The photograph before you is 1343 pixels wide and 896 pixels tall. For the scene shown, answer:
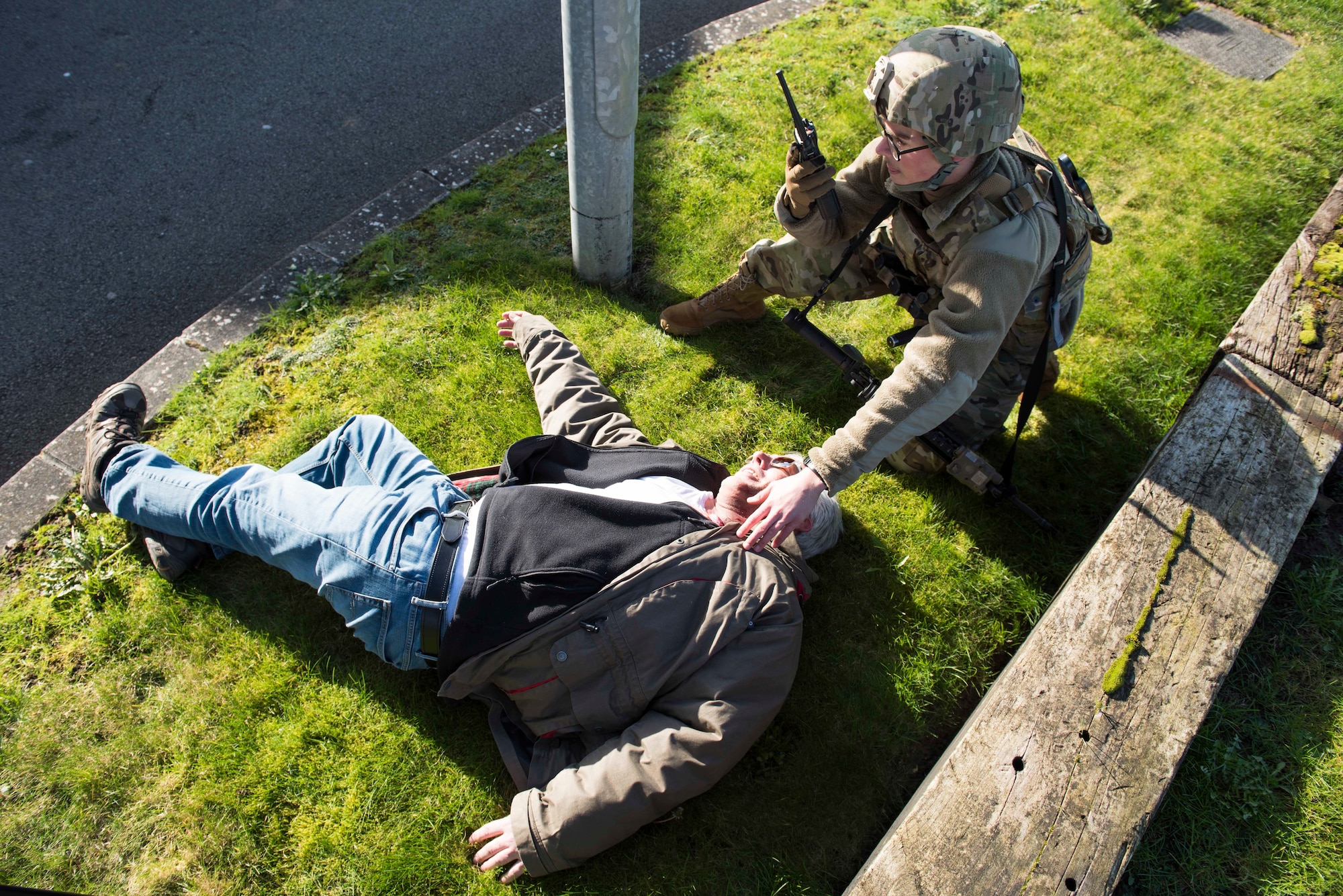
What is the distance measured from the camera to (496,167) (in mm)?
4609

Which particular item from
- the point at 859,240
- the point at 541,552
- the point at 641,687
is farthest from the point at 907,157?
the point at 641,687

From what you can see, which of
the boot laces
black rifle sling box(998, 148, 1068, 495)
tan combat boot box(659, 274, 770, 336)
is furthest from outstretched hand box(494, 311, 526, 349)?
black rifle sling box(998, 148, 1068, 495)

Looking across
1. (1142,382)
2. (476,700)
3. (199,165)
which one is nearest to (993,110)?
(1142,382)

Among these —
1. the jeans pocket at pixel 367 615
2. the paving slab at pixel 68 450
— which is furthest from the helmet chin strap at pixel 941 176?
the paving slab at pixel 68 450

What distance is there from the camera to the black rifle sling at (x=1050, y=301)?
8.75ft

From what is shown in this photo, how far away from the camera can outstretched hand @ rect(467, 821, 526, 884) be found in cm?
230

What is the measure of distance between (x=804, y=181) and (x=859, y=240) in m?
0.37

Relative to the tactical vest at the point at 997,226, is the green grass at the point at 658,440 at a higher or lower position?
lower

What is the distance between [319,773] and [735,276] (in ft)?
9.04

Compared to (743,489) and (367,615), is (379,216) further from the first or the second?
(743,489)

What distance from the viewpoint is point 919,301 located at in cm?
309

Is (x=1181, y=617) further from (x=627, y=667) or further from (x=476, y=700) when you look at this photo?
(x=476, y=700)

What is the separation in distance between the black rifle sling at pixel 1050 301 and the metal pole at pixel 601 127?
1636 millimetres

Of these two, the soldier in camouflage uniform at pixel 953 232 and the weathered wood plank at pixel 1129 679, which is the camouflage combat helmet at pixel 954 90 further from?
the weathered wood plank at pixel 1129 679
